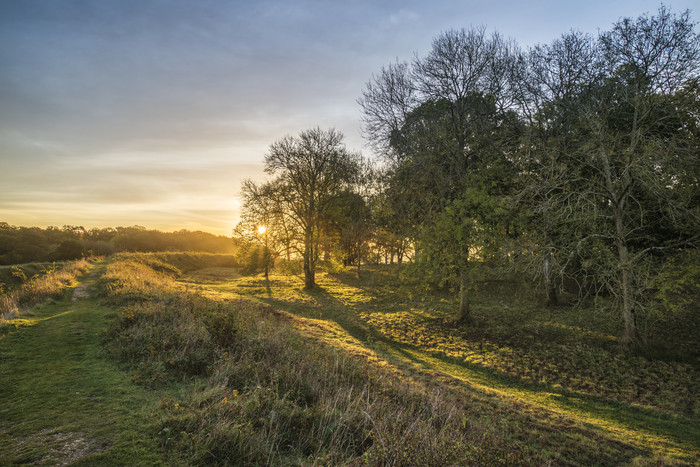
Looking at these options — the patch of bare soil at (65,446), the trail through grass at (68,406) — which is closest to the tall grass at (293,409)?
the trail through grass at (68,406)

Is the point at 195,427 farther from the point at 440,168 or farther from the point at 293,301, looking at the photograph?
the point at 293,301

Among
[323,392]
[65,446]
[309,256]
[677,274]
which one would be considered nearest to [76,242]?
[309,256]

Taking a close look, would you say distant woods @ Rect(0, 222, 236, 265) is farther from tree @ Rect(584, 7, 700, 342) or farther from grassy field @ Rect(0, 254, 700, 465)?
tree @ Rect(584, 7, 700, 342)

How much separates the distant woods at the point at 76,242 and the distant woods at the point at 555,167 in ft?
76.9

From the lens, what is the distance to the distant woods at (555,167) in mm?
11758

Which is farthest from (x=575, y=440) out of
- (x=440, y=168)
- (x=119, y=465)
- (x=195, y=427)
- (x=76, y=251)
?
(x=76, y=251)

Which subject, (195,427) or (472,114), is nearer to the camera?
(195,427)

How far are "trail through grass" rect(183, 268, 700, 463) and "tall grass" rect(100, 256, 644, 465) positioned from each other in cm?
143

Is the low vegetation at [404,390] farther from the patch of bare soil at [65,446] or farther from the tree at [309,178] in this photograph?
the tree at [309,178]

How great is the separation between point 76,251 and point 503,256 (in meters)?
50.2

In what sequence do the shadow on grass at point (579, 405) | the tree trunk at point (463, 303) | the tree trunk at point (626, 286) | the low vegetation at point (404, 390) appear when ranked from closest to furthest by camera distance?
the low vegetation at point (404, 390) < the shadow on grass at point (579, 405) < the tree trunk at point (626, 286) < the tree trunk at point (463, 303)

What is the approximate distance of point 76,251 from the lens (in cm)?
3991

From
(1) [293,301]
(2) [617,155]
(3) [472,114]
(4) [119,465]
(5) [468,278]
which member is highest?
(3) [472,114]

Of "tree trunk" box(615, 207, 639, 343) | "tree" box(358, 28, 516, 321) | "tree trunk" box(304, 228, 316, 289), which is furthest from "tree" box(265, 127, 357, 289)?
"tree trunk" box(615, 207, 639, 343)
